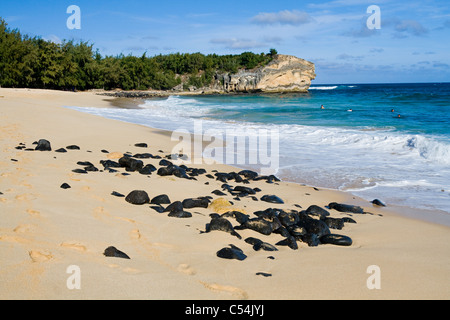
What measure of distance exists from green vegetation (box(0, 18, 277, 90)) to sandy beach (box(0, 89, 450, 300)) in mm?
50382

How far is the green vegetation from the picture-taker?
1900 inches

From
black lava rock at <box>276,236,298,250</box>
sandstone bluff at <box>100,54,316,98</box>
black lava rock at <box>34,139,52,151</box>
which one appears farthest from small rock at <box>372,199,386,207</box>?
sandstone bluff at <box>100,54,316,98</box>

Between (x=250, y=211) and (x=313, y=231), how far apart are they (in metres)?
1.05

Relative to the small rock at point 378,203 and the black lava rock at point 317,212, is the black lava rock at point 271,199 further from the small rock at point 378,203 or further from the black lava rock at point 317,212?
the small rock at point 378,203

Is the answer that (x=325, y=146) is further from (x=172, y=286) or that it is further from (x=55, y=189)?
(x=172, y=286)

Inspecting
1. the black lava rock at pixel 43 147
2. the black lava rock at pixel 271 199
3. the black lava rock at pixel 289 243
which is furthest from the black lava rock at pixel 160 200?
the black lava rock at pixel 43 147

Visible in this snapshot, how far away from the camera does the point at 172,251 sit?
3.34 metres

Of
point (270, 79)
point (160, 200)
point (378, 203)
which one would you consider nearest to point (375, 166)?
point (378, 203)

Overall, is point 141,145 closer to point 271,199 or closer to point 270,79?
point 271,199

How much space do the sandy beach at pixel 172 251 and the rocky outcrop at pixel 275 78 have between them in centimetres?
8067

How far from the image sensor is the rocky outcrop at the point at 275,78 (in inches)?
3310

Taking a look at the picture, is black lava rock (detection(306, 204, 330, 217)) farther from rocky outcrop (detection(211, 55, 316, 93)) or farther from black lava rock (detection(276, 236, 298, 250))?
rocky outcrop (detection(211, 55, 316, 93))

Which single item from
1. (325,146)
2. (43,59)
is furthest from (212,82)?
(325,146)

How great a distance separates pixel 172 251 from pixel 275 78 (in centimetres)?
8416
